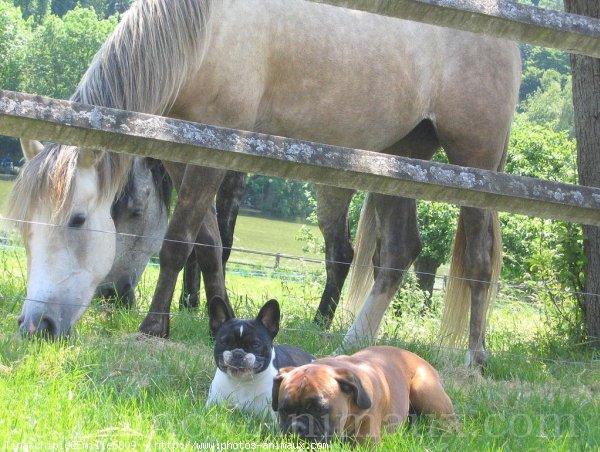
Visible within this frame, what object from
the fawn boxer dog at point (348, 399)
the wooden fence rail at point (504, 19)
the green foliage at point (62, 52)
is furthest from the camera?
the green foliage at point (62, 52)

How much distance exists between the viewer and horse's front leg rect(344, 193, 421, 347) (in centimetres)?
661

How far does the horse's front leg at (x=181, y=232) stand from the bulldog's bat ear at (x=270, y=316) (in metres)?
1.43

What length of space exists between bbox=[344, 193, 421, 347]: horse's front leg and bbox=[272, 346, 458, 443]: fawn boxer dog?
2640 millimetres

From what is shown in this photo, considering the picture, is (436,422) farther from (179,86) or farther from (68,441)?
(179,86)

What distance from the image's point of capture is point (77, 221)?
495 centimetres

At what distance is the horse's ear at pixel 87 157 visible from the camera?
4.84m

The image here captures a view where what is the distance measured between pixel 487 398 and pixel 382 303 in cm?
227

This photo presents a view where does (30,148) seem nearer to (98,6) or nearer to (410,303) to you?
(410,303)

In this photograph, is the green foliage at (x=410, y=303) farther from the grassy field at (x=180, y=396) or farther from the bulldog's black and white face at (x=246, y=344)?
the bulldog's black and white face at (x=246, y=344)

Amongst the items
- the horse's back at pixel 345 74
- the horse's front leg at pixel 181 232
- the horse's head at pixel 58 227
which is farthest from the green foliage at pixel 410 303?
the horse's head at pixel 58 227

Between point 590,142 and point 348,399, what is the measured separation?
4.31 metres

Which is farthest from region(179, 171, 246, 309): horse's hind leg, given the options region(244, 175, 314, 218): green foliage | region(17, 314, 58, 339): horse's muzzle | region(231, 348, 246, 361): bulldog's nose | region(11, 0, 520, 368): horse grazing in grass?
region(244, 175, 314, 218): green foliage

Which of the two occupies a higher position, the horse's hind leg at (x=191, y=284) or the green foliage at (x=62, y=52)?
the green foliage at (x=62, y=52)

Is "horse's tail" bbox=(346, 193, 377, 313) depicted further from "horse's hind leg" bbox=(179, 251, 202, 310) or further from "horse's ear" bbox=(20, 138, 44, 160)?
"horse's ear" bbox=(20, 138, 44, 160)
